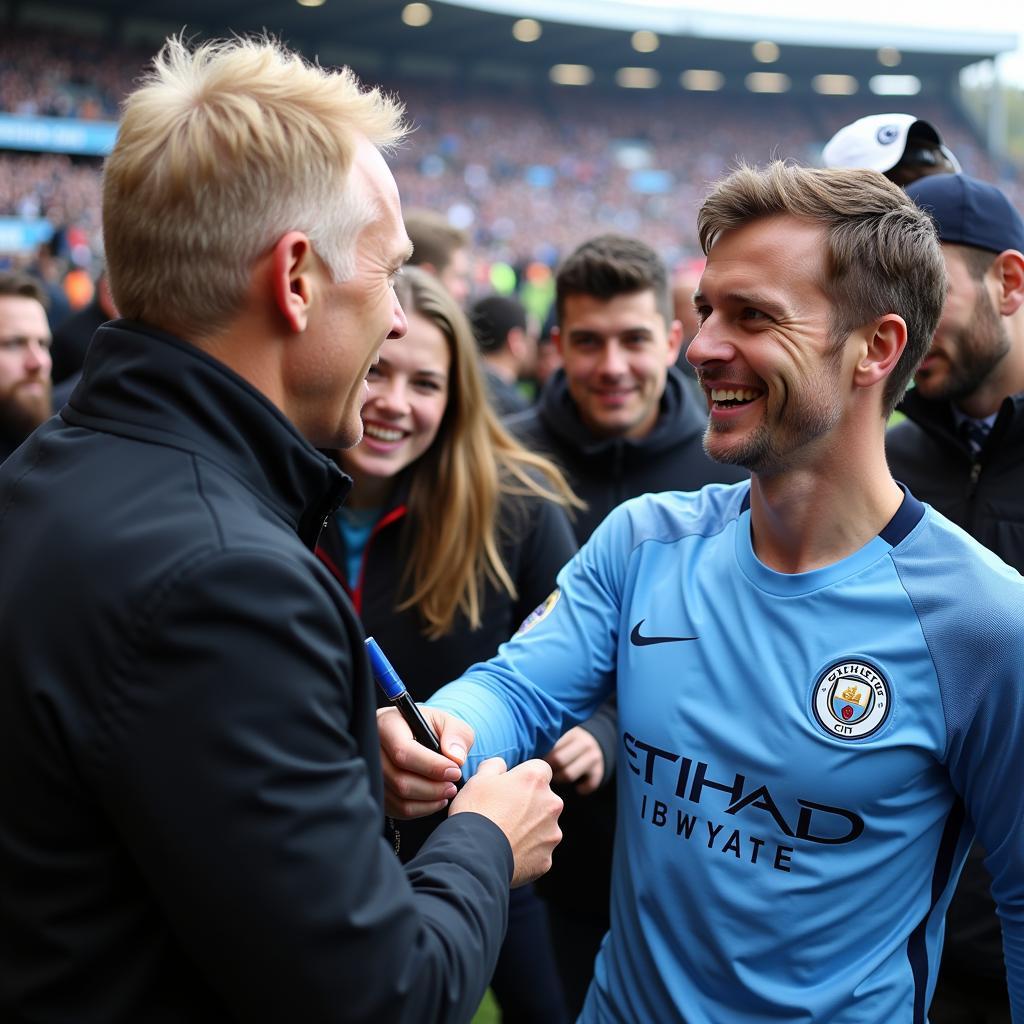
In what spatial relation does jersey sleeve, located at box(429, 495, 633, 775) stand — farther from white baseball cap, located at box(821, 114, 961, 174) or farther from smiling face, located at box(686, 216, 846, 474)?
white baseball cap, located at box(821, 114, 961, 174)

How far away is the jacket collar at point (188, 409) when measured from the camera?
1.22 metres

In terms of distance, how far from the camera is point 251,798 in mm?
1038

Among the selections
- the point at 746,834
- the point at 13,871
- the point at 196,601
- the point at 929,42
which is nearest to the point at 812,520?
the point at 746,834

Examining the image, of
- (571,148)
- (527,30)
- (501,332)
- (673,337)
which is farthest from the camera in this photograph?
(571,148)

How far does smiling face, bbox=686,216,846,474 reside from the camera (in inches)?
71.4

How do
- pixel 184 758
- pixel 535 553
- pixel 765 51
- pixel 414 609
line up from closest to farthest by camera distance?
pixel 184 758
pixel 414 609
pixel 535 553
pixel 765 51

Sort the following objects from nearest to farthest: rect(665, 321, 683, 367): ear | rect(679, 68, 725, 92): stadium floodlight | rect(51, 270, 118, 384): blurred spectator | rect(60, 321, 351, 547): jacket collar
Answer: rect(60, 321, 351, 547): jacket collar, rect(665, 321, 683, 367): ear, rect(51, 270, 118, 384): blurred spectator, rect(679, 68, 725, 92): stadium floodlight

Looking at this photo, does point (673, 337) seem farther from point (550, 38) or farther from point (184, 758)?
point (550, 38)

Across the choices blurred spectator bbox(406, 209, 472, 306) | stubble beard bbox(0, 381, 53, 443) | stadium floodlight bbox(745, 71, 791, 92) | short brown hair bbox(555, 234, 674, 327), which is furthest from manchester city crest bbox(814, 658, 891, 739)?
stadium floodlight bbox(745, 71, 791, 92)

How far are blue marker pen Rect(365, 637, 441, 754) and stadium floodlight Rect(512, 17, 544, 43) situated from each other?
1422 inches

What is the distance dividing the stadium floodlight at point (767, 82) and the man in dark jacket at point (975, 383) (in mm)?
45533

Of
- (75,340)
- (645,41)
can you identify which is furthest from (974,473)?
(645,41)

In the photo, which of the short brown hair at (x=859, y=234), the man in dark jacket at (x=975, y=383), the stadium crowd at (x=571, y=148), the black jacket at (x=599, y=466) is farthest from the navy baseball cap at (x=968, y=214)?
the stadium crowd at (x=571, y=148)

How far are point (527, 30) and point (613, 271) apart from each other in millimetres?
36161
